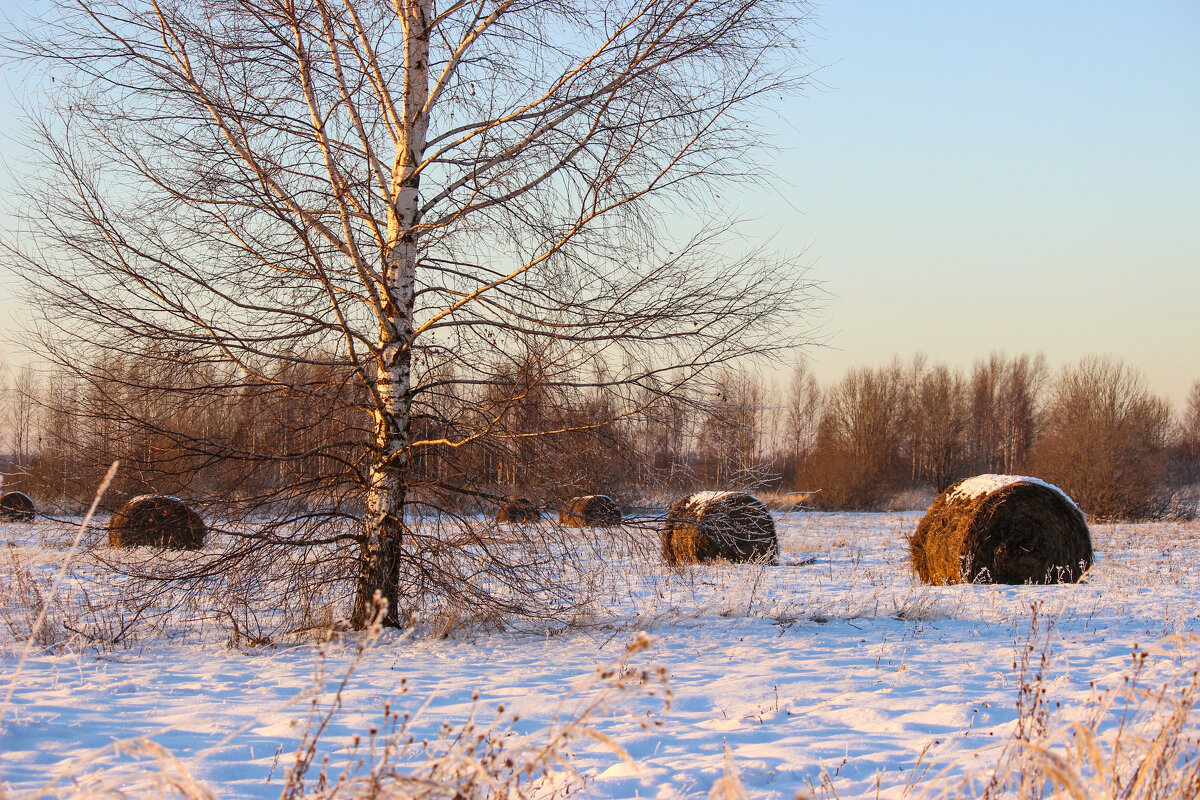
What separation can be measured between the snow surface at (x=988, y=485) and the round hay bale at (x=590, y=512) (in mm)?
5541

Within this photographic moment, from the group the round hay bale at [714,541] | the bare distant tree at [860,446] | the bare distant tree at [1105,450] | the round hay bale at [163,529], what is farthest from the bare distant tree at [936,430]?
the round hay bale at [163,529]

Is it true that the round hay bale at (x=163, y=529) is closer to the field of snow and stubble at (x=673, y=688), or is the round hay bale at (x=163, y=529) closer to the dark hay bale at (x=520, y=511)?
the field of snow and stubble at (x=673, y=688)

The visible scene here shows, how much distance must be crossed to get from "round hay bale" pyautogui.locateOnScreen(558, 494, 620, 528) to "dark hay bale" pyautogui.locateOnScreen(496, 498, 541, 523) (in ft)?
0.60

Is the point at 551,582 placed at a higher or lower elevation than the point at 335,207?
lower

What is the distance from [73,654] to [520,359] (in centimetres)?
351

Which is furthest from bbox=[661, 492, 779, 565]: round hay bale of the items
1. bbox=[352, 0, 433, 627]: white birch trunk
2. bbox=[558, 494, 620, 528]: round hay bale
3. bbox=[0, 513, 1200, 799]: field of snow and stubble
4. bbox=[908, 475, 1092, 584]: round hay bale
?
bbox=[352, 0, 433, 627]: white birch trunk

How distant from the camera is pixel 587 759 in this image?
12.0 feet

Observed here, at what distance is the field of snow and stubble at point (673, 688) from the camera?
11.3 ft

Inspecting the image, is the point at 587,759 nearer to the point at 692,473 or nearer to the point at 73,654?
the point at 692,473

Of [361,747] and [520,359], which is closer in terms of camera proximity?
[361,747]

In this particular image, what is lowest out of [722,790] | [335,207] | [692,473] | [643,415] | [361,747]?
[361,747]

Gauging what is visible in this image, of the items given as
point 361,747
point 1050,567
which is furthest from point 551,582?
point 1050,567

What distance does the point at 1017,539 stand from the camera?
32.1ft

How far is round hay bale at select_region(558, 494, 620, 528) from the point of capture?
234 inches
